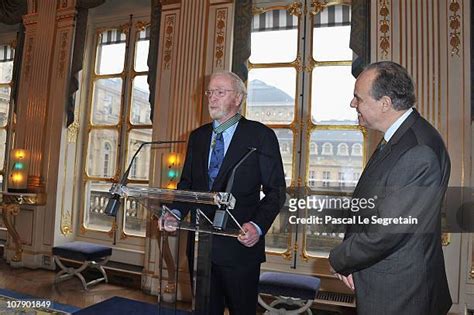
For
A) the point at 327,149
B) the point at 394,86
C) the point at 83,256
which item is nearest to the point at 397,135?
the point at 394,86

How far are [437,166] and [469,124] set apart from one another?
7.12ft

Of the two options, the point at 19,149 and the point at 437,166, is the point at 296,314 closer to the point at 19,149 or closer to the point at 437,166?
the point at 437,166

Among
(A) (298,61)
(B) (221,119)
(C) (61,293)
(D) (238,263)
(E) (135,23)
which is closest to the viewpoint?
(D) (238,263)

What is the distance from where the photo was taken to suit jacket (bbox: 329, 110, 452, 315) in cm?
96

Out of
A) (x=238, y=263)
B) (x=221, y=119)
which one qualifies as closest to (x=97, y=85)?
(x=221, y=119)

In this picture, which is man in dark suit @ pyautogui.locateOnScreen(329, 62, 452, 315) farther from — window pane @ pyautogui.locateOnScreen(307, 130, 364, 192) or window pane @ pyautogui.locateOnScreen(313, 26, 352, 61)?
window pane @ pyautogui.locateOnScreen(313, 26, 352, 61)

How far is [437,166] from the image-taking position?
3.15 ft

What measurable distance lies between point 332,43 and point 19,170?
3.76 m

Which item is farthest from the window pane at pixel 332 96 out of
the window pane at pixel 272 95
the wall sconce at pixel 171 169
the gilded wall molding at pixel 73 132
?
the gilded wall molding at pixel 73 132

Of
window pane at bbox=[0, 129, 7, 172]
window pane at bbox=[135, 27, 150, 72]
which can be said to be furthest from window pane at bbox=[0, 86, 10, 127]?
window pane at bbox=[135, 27, 150, 72]

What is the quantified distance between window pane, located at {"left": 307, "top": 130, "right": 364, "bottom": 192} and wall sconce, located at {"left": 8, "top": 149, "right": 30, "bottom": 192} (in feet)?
10.7

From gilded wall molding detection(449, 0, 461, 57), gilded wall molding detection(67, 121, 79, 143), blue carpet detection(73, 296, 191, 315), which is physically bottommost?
blue carpet detection(73, 296, 191, 315)

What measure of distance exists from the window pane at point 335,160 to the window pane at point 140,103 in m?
1.98

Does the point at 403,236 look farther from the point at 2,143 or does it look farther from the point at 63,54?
the point at 2,143
